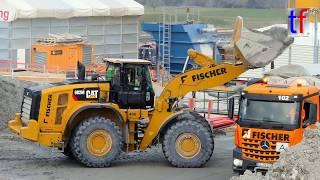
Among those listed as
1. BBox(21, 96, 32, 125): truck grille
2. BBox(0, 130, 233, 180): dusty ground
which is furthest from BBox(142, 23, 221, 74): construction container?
BBox(21, 96, 32, 125): truck grille

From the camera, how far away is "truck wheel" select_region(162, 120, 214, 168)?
1742cm

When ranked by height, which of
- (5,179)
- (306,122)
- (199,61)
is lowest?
(5,179)

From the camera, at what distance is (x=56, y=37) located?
38438mm

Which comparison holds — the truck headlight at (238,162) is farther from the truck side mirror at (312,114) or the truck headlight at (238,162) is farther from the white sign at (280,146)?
the truck side mirror at (312,114)

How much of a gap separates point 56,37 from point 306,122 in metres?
25.6

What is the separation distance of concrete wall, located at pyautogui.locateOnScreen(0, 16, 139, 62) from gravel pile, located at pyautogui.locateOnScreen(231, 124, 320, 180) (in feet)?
97.4

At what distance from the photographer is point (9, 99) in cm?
2338

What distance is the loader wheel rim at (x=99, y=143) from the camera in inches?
682

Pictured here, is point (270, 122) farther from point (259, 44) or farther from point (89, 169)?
point (89, 169)

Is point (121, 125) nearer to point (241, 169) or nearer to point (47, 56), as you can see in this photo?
point (241, 169)

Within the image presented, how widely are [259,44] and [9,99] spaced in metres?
9.45

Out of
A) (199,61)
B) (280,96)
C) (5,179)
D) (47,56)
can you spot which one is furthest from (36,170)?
(47,56)

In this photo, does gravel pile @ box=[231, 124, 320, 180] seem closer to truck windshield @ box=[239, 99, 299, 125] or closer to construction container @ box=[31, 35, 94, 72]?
truck windshield @ box=[239, 99, 299, 125]

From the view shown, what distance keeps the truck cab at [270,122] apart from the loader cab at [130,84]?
362cm
